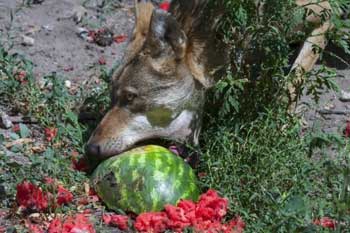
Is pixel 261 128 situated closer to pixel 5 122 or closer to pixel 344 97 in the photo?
pixel 344 97

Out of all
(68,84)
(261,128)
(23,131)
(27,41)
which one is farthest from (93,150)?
(27,41)

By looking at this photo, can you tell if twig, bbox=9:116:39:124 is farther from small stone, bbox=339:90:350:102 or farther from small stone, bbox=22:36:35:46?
small stone, bbox=339:90:350:102

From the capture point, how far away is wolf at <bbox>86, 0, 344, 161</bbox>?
511 centimetres

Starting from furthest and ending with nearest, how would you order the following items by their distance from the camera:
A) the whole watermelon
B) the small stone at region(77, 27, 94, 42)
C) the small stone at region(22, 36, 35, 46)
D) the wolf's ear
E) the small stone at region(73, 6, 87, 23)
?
the small stone at region(73, 6, 87, 23) → the small stone at region(77, 27, 94, 42) → the small stone at region(22, 36, 35, 46) → the wolf's ear → the whole watermelon

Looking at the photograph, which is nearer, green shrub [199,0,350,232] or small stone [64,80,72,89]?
green shrub [199,0,350,232]

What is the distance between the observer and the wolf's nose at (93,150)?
505 cm

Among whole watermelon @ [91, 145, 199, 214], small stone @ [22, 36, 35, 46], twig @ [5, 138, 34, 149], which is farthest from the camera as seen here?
small stone @ [22, 36, 35, 46]

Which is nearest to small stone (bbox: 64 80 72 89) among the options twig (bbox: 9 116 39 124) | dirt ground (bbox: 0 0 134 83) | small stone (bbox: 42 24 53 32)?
dirt ground (bbox: 0 0 134 83)

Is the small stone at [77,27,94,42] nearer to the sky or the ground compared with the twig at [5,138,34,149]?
nearer to the sky

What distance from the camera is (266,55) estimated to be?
16.6 ft

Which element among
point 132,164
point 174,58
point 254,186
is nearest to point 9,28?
point 174,58

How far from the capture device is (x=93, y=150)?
5.06 meters

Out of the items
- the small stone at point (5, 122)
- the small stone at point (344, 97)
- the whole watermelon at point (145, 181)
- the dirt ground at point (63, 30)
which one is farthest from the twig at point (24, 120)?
the small stone at point (344, 97)

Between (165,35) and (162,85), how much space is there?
30 centimetres
